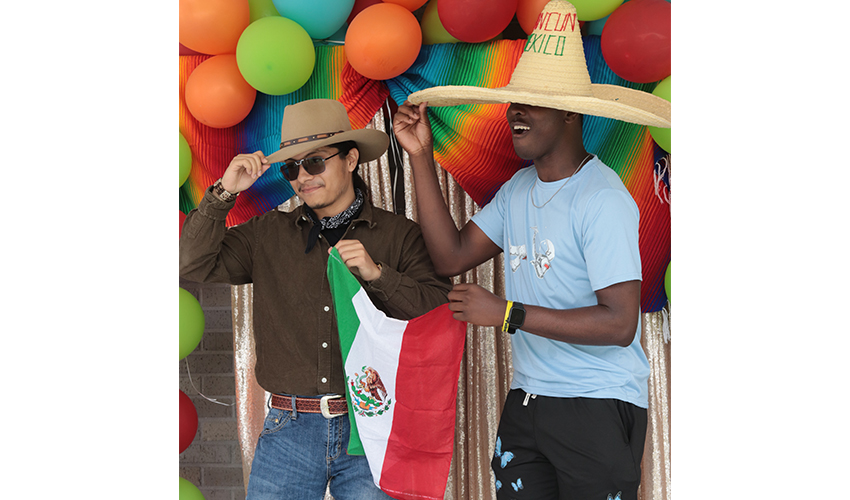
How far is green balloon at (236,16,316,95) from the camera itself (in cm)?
215

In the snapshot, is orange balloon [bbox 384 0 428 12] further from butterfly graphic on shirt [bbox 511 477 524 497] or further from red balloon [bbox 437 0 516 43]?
butterfly graphic on shirt [bbox 511 477 524 497]

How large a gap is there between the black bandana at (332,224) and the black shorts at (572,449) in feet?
2.58

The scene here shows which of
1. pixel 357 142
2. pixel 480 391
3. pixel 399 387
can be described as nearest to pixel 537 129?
pixel 357 142

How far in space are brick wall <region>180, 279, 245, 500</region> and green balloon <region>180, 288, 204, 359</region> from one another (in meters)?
0.70

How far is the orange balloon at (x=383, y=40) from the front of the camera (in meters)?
2.15

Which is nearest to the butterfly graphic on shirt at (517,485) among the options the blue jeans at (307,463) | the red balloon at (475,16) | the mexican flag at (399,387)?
the mexican flag at (399,387)

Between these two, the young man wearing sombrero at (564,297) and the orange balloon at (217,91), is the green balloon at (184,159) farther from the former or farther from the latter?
the young man wearing sombrero at (564,297)

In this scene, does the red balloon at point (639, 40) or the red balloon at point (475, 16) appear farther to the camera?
the red balloon at point (475, 16)

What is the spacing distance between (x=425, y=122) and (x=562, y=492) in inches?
48.3

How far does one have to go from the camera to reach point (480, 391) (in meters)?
2.78

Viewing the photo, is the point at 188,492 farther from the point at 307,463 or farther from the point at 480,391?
the point at 480,391

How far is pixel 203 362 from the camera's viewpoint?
10.6ft

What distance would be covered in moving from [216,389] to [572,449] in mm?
2113
